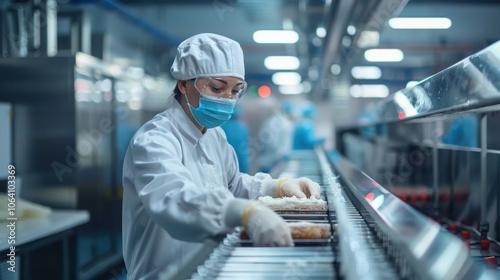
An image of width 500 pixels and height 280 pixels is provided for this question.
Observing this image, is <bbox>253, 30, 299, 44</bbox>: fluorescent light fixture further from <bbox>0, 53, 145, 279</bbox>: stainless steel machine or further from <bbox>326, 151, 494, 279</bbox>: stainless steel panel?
<bbox>326, 151, 494, 279</bbox>: stainless steel panel

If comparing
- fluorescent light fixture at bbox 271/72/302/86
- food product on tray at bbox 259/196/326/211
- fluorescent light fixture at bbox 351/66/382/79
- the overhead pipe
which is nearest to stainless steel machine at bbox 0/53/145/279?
the overhead pipe

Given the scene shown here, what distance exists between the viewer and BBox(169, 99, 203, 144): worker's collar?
→ 5.71 ft

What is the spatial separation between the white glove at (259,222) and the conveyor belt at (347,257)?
51mm

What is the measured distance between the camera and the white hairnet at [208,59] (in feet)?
5.35

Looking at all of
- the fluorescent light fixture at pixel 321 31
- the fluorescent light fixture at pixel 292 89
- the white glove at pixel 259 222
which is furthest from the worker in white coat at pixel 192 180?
the fluorescent light fixture at pixel 292 89

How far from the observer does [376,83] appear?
1159 cm

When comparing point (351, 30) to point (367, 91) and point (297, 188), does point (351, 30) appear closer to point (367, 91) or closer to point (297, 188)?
point (297, 188)

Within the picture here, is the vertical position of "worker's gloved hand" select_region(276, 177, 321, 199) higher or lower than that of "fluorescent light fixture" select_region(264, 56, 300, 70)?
lower

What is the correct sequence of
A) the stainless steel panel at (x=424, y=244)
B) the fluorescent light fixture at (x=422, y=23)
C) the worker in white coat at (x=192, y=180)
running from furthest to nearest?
the fluorescent light fixture at (x=422, y=23), the worker in white coat at (x=192, y=180), the stainless steel panel at (x=424, y=244)

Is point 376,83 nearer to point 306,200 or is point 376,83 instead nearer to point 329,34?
point 329,34

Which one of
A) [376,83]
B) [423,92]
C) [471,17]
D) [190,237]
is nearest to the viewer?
[190,237]

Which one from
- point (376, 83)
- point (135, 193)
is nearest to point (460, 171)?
point (135, 193)

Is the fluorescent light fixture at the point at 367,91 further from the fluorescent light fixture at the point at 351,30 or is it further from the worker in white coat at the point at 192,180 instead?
the worker in white coat at the point at 192,180

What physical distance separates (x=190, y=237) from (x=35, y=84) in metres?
2.97
